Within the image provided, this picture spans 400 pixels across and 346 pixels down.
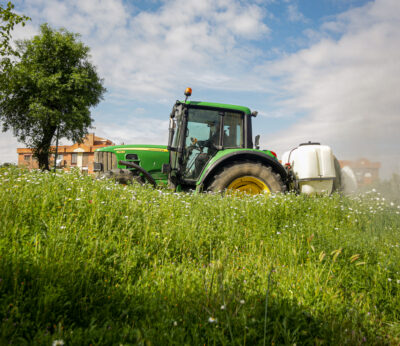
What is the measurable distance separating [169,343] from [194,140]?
16.7 ft

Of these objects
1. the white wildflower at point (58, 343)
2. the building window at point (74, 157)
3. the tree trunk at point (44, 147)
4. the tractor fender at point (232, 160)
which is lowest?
the white wildflower at point (58, 343)

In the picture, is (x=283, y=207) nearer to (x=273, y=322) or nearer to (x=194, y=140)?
(x=194, y=140)

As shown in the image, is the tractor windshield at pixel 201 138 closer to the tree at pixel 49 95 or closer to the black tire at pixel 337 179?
the black tire at pixel 337 179

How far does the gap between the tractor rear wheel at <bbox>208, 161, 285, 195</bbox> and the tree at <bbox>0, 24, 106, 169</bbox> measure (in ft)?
61.4

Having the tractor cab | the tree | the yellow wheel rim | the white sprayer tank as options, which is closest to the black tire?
the white sprayer tank

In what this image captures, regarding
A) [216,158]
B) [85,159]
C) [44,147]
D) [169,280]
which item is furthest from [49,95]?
[85,159]

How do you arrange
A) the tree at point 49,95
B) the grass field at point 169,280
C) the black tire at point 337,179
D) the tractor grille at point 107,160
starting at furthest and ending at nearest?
the tree at point 49,95 < the tractor grille at point 107,160 < the black tire at point 337,179 < the grass field at point 169,280

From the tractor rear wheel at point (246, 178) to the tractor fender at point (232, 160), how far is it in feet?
0.48

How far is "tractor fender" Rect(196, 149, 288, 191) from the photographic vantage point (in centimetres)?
603

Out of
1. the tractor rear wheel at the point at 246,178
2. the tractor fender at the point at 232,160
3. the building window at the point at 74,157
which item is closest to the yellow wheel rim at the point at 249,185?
the tractor rear wheel at the point at 246,178

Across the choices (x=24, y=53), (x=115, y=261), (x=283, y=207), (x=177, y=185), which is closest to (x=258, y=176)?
(x=283, y=207)

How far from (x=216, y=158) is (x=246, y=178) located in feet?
2.66

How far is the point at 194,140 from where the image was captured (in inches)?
252

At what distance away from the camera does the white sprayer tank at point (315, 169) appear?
6.37 meters
